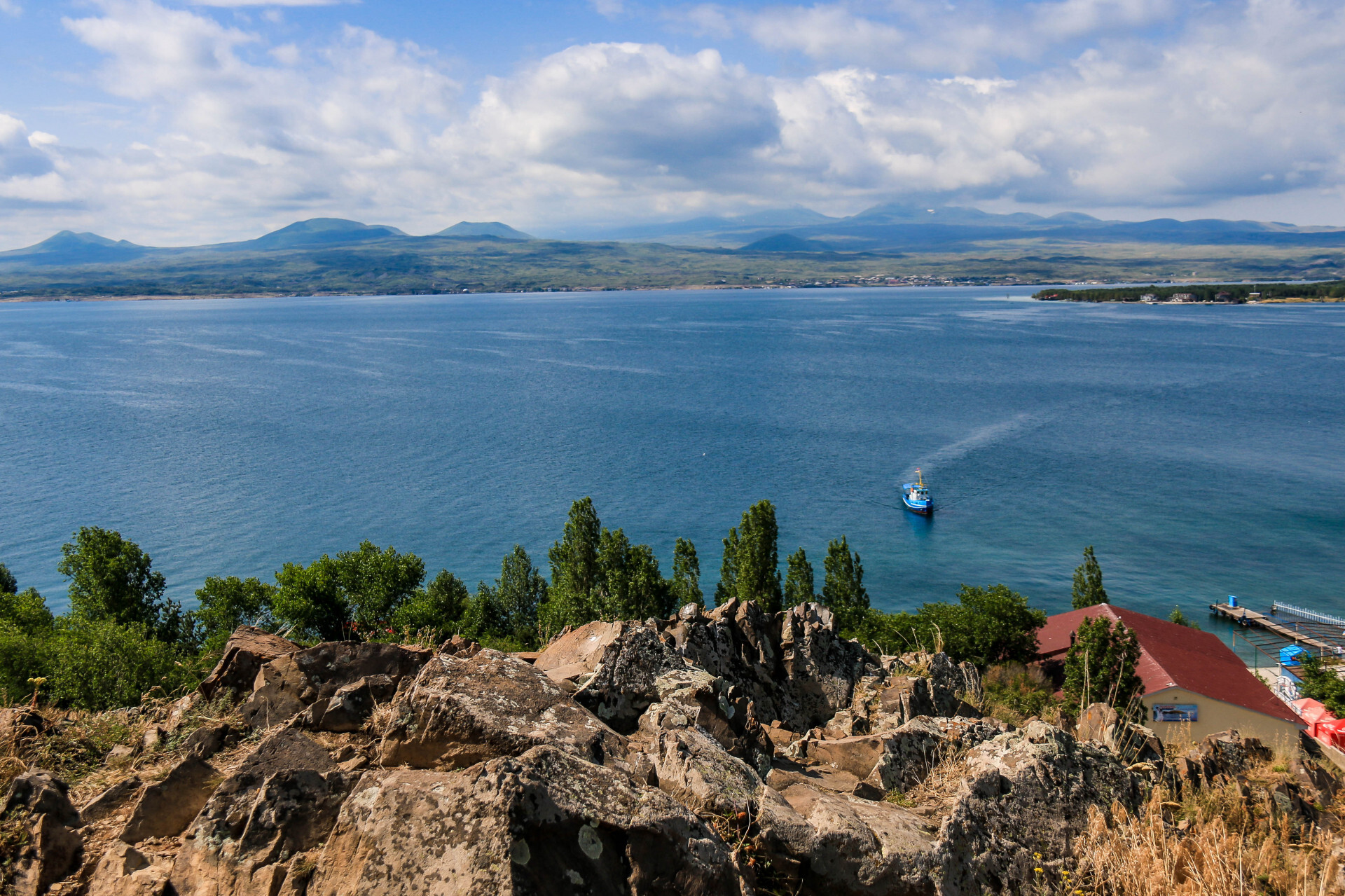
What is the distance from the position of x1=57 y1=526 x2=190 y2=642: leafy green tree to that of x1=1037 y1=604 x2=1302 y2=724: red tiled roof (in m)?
43.2

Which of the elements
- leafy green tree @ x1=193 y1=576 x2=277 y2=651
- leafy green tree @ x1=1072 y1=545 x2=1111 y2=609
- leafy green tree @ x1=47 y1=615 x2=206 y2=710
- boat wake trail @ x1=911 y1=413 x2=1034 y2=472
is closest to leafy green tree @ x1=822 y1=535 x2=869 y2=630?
leafy green tree @ x1=1072 y1=545 x2=1111 y2=609

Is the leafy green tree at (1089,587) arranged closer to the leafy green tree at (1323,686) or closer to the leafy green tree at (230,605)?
the leafy green tree at (1323,686)

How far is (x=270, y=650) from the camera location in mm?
11750

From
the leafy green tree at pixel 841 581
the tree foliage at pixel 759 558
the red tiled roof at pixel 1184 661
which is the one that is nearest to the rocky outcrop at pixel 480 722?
the red tiled roof at pixel 1184 661

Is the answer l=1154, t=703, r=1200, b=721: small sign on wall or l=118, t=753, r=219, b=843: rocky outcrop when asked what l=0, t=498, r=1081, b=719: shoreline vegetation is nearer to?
l=1154, t=703, r=1200, b=721: small sign on wall

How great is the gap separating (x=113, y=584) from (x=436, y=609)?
14.5 metres

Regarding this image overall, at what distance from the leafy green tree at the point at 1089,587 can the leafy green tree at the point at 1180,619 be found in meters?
7.22

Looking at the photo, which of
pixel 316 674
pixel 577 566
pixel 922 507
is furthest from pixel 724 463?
pixel 316 674

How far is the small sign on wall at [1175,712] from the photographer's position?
3050 centimetres

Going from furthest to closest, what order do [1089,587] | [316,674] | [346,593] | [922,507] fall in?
1. [922,507]
2. [1089,587]
3. [346,593]
4. [316,674]

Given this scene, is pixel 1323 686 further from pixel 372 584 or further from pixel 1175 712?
pixel 372 584

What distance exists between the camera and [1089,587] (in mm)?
44062

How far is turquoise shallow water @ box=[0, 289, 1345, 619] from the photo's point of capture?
194ft

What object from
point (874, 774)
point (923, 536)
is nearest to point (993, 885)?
point (874, 774)
